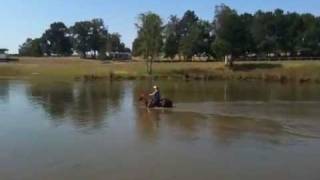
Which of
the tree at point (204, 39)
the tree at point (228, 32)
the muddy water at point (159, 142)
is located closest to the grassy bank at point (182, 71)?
the tree at point (228, 32)

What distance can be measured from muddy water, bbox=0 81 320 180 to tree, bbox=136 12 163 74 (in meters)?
→ 74.4

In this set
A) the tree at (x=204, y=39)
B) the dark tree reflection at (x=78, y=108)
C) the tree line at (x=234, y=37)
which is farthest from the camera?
Answer: the tree at (x=204, y=39)

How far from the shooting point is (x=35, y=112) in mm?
44406

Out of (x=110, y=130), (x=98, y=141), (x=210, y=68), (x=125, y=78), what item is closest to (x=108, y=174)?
(x=98, y=141)

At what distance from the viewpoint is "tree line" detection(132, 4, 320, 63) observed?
406 ft

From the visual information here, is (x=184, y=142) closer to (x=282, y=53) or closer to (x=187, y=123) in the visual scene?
(x=187, y=123)

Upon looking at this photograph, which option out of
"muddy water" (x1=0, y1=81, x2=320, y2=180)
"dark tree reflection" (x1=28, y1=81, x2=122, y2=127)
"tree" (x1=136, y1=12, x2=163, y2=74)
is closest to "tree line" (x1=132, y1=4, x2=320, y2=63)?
"tree" (x1=136, y1=12, x2=163, y2=74)

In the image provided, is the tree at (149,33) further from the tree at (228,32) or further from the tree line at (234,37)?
the tree at (228,32)

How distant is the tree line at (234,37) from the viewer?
406 ft

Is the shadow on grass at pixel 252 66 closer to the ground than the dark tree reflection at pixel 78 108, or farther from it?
farther from it

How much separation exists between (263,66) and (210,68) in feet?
33.5

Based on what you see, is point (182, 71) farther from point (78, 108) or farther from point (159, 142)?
point (159, 142)

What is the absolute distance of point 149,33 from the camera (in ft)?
403

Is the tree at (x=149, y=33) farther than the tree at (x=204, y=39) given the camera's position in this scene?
No
